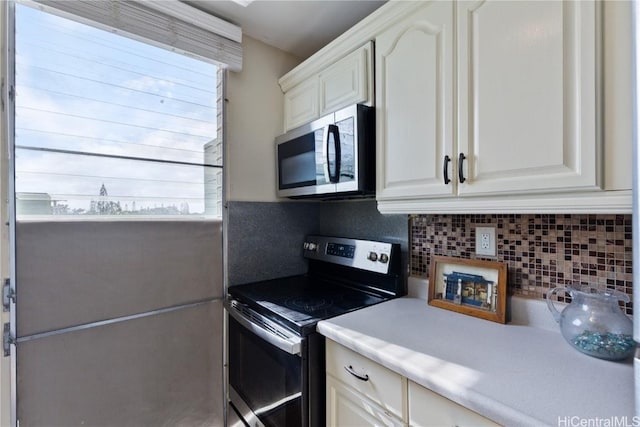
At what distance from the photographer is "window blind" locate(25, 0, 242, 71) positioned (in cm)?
128

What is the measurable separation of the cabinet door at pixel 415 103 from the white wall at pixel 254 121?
2.64ft

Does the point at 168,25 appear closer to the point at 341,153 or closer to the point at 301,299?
the point at 341,153

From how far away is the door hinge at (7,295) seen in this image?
1.16 meters

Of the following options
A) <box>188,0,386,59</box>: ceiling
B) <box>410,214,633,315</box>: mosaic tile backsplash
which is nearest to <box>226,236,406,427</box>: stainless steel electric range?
<box>410,214,633,315</box>: mosaic tile backsplash

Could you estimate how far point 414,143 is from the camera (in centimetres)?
118

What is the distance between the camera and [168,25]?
1471 millimetres

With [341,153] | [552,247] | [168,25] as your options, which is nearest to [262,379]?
[341,153]

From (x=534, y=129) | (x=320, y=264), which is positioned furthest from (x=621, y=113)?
(x=320, y=264)

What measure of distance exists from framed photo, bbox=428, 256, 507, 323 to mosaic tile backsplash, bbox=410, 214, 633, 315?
0.05 meters

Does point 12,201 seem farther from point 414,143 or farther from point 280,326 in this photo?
point 414,143

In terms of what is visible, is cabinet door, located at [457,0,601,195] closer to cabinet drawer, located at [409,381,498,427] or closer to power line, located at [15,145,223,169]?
cabinet drawer, located at [409,381,498,427]

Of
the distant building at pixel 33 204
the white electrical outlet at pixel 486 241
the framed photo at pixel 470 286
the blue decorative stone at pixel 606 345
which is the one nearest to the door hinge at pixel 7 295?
the distant building at pixel 33 204

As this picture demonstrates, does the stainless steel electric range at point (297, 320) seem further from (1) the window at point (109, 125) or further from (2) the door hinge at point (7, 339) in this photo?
(2) the door hinge at point (7, 339)

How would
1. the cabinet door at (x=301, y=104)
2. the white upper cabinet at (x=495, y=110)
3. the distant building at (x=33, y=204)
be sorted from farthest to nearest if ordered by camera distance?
the cabinet door at (x=301, y=104), the distant building at (x=33, y=204), the white upper cabinet at (x=495, y=110)
